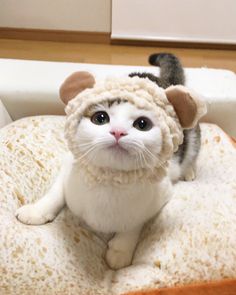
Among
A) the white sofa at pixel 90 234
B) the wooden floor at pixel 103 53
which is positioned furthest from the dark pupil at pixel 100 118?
the wooden floor at pixel 103 53

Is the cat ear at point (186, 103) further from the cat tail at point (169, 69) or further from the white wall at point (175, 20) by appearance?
the white wall at point (175, 20)

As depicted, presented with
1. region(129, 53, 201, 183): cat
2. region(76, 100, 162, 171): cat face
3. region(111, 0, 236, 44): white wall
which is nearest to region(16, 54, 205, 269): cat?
region(76, 100, 162, 171): cat face

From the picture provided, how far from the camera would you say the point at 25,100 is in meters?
1.20

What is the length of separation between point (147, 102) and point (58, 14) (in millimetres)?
2022

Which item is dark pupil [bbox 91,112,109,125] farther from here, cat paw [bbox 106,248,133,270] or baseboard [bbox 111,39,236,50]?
baseboard [bbox 111,39,236,50]

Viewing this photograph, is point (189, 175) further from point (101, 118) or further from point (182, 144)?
point (101, 118)

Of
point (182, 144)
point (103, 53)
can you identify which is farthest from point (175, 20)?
point (182, 144)

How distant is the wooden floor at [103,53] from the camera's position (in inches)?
94.8

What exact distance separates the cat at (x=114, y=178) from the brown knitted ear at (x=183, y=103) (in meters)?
0.01

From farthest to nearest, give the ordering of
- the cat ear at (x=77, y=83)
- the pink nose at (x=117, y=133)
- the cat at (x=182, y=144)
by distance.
→ the cat at (x=182, y=144) < the cat ear at (x=77, y=83) < the pink nose at (x=117, y=133)

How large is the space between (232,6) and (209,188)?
1730 millimetres

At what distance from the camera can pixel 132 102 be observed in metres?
0.70

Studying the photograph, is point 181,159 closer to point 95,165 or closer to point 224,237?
point 224,237

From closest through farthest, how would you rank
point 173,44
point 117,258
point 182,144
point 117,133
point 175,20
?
point 117,133
point 117,258
point 182,144
point 175,20
point 173,44
